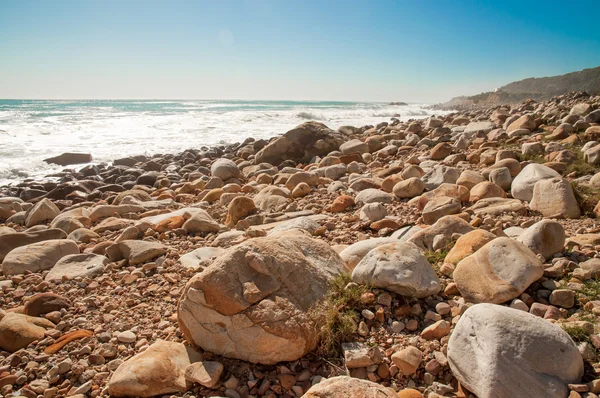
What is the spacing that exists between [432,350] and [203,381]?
150cm

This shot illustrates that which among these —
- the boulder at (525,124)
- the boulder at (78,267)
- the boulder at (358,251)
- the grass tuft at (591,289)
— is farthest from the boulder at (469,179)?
the boulder at (525,124)

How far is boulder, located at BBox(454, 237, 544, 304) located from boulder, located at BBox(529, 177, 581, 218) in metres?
1.86

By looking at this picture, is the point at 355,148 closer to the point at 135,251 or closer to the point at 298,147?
the point at 298,147

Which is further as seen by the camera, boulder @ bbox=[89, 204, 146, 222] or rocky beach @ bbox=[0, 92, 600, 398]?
boulder @ bbox=[89, 204, 146, 222]

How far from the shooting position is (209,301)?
8.18ft

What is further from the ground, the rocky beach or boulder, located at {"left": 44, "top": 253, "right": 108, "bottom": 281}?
the rocky beach

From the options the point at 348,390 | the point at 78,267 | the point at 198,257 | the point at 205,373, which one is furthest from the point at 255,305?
the point at 78,267

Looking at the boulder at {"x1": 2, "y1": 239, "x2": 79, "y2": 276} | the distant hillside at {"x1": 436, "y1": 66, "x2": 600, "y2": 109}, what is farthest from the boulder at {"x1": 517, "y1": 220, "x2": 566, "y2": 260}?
the distant hillside at {"x1": 436, "y1": 66, "x2": 600, "y2": 109}

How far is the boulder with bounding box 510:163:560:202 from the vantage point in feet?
15.6

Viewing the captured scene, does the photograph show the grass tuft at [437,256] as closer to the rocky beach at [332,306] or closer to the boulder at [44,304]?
the rocky beach at [332,306]

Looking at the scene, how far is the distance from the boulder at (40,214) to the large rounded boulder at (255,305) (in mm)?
6213

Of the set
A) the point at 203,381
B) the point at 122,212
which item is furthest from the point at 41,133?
the point at 203,381

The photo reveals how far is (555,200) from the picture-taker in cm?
420

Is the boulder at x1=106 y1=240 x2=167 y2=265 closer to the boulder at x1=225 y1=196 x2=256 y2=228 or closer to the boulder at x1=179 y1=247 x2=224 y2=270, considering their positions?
the boulder at x1=179 y1=247 x2=224 y2=270
